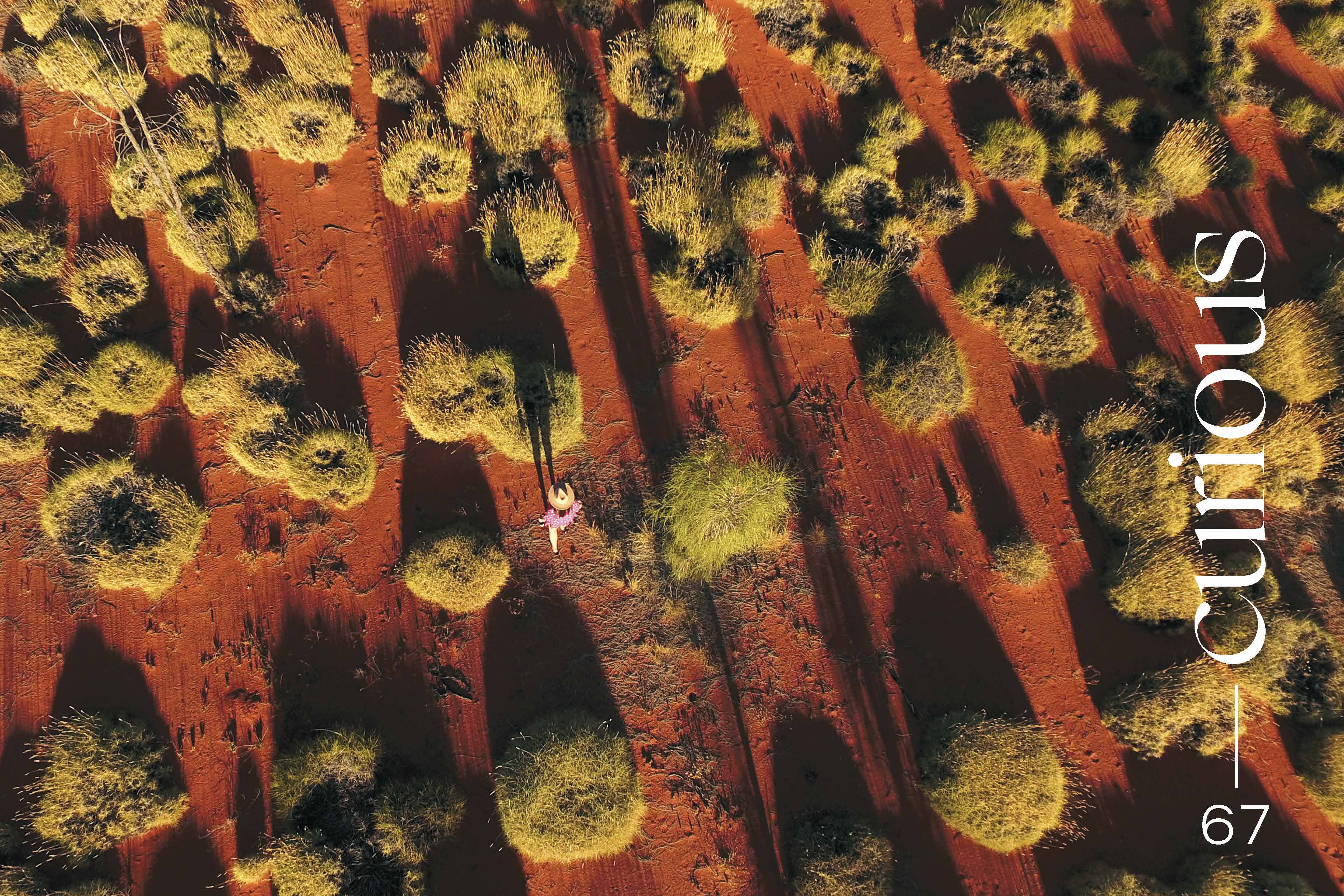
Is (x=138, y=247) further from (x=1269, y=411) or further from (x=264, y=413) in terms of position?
(x=1269, y=411)

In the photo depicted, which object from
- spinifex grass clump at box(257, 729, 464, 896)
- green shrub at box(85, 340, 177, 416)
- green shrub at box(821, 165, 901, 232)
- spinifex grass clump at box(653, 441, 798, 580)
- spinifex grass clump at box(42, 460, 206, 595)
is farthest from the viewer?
green shrub at box(821, 165, 901, 232)

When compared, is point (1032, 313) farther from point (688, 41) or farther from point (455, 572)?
point (455, 572)

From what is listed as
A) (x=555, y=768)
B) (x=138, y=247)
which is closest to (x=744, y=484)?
(x=555, y=768)

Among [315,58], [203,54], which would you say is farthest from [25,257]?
[315,58]

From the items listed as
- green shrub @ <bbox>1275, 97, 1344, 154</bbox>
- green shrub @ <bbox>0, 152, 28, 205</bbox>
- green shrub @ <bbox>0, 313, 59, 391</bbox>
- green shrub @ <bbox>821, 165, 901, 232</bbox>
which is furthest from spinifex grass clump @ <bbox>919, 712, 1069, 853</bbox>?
green shrub @ <bbox>0, 152, 28, 205</bbox>

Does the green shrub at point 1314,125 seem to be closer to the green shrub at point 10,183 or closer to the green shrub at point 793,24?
the green shrub at point 793,24

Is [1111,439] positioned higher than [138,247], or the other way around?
[138,247]

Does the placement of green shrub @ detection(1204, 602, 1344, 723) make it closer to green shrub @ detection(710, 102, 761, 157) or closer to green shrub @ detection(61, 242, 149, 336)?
green shrub @ detection(710, 102, 761, 157)
